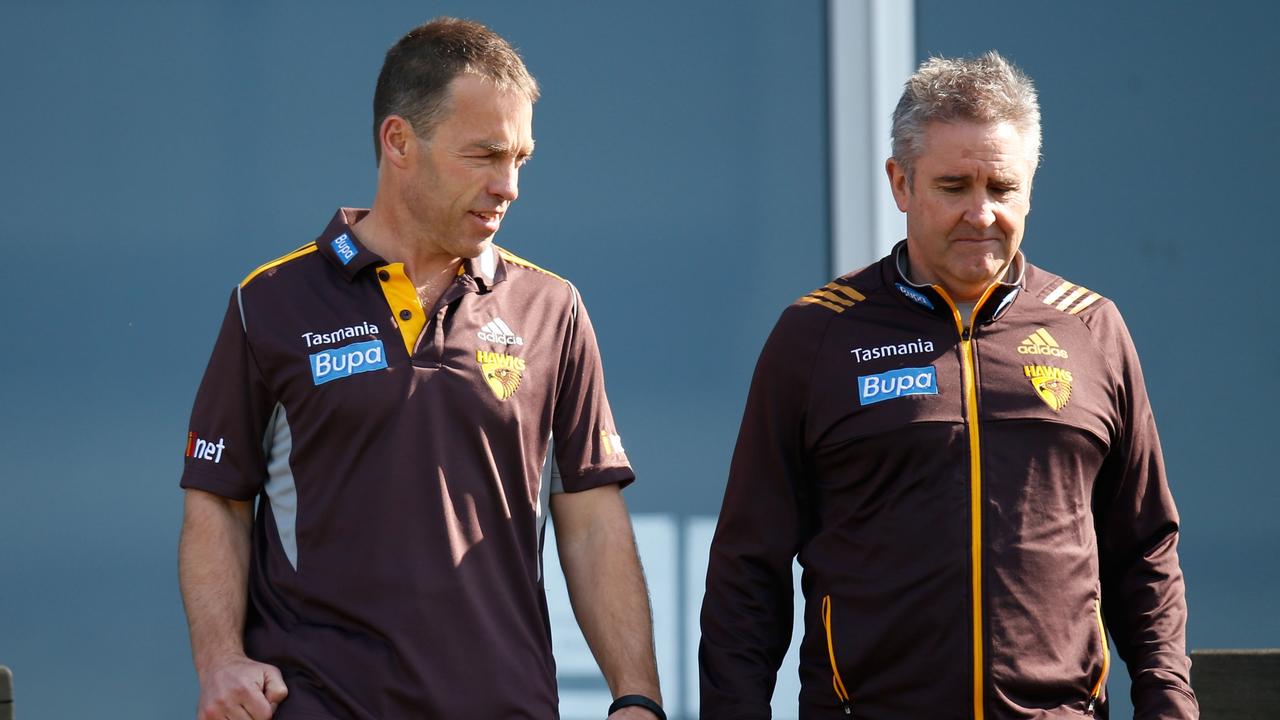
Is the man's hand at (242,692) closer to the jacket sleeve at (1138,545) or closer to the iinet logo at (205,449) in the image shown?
the iinet logo at (205,449)

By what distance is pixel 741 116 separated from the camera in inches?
152

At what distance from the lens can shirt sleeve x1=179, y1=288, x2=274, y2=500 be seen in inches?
97.3

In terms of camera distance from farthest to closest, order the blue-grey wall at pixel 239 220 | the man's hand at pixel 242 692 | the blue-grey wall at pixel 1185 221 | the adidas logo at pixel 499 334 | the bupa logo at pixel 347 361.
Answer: the blue-grey wall at pixel 1185 221, the blue-grey wall at pixel 239 220, the adidas logo at pixel 499 334, the bupa logo at pixel 347 361, the man's hand at pixel 242 692

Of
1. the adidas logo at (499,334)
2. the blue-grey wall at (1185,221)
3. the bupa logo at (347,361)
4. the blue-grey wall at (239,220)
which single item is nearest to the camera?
the bupa logo at (347,361)

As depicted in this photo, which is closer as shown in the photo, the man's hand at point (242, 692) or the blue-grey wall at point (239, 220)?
the man's hand at point (242, 692)

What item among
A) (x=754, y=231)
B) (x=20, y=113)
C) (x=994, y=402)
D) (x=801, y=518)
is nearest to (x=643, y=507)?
(x=754, y=231)

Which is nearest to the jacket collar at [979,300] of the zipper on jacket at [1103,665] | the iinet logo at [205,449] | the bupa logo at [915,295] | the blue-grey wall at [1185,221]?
the bupa logo at [915,295]

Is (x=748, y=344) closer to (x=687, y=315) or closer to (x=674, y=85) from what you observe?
(x=687, y=315)

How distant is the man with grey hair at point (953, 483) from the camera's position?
93.5 inches

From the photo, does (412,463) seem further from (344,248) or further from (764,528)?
(764,528)

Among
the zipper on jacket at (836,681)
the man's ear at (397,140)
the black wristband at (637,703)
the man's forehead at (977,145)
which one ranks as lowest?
the black wristband at (637,703)

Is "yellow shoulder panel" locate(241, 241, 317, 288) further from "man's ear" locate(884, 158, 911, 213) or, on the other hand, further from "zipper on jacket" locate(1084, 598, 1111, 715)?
"zipper on jacket" locate(1084, 598, 1111, 715)

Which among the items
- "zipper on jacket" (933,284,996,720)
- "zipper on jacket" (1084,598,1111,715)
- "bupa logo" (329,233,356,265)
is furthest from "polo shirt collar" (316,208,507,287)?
"zipper on jacket" (1084,598,1111,715)

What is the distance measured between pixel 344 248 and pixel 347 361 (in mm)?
230
